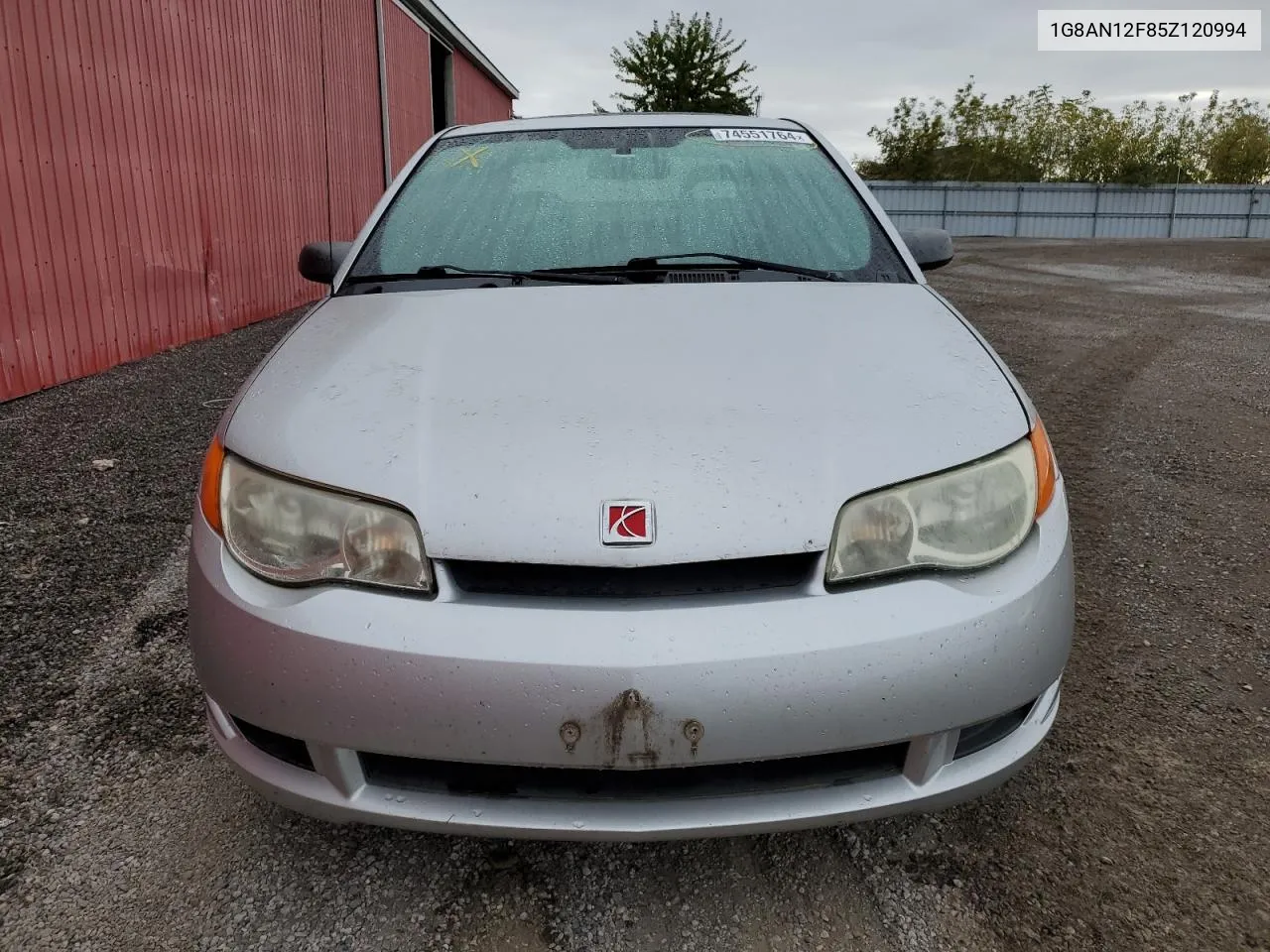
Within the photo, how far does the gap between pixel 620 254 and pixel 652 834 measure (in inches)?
58.5

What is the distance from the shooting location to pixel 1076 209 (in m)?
33.5

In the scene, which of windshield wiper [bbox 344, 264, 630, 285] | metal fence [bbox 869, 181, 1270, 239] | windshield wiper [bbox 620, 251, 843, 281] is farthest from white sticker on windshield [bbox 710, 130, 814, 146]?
metal fence [bbox 869, 181, 1270, 239]

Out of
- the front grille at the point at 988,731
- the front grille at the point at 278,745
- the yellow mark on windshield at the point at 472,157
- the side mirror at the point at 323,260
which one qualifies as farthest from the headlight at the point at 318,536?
the yellow mark on windshield at the point at 472,157

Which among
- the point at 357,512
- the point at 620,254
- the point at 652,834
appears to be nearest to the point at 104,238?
the point at 620,254

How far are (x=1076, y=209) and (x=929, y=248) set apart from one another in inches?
1400

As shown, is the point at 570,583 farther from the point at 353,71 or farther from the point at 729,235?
the point at 353,71

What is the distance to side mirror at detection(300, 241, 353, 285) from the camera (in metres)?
2.59

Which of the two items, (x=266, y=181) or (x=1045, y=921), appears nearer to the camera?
(x=1045, y=921)

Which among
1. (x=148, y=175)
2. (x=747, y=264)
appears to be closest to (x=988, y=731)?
(x=747, y=264)

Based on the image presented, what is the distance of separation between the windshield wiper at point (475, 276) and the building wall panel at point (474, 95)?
16.2 m

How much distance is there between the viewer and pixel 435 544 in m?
1.39

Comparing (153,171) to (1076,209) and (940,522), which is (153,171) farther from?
(1076,209)

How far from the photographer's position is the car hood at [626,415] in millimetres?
1397

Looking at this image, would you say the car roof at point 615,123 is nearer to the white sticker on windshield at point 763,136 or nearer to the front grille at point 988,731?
the white sticker on windshield at point 763,136
